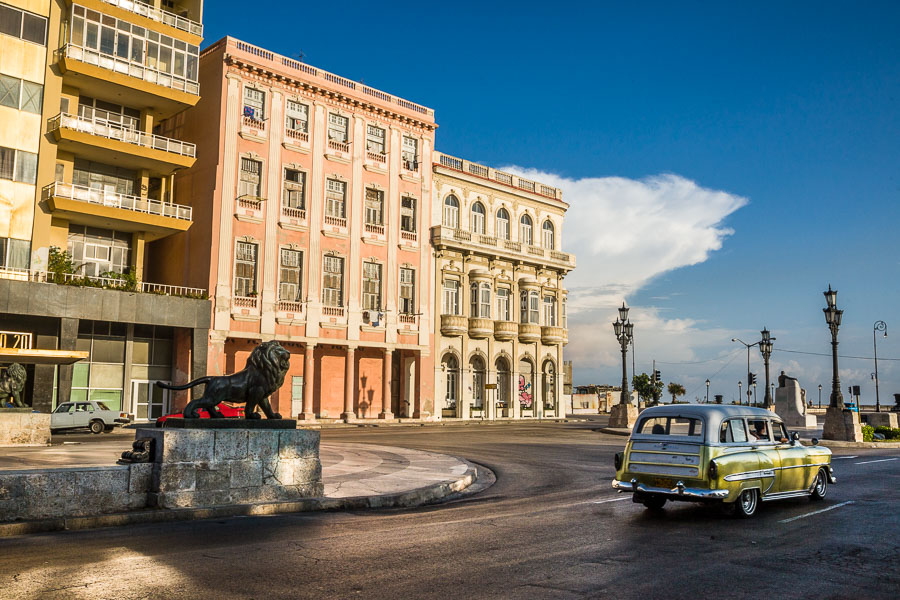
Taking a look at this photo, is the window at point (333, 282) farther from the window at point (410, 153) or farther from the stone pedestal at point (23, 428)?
the stone pedestal at point (23, 428)

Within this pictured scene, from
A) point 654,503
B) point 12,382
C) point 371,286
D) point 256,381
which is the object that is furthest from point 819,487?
point 371,286

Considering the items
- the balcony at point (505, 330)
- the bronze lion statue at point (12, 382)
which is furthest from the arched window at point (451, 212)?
the bronze lion statue at point (12, 382)

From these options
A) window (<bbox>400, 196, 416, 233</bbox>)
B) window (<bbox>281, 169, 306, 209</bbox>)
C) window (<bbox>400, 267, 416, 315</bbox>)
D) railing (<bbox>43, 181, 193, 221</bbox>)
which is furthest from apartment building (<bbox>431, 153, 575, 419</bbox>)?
railing (<bbox>43, 181, 193, 221</bbox>)

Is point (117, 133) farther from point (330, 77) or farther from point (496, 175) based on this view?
point (496, 175)

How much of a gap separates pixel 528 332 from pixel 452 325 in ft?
25.2

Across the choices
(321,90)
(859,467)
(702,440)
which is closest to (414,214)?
(321,90)

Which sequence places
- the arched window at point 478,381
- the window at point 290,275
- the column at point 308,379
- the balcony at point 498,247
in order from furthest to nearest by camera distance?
1. the arched window at point 478,381
2. the balcony at point 498,247
3. the column at point 308,379
4. the window at point 290,275

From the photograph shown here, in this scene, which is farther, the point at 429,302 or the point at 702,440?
the point at 429,302

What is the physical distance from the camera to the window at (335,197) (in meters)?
43.2

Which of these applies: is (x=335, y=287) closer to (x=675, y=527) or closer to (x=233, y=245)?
(x=233, y=245)

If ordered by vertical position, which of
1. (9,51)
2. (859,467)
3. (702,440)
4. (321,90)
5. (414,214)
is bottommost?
(859,467)

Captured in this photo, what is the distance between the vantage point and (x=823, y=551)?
8.40m

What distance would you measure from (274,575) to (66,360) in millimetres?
26456

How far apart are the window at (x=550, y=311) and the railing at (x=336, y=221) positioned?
763 inches
